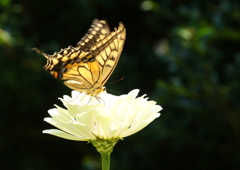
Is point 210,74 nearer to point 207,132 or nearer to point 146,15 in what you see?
point 207,132

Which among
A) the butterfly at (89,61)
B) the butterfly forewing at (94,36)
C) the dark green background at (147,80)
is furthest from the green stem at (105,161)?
the dark green background at (147,80)

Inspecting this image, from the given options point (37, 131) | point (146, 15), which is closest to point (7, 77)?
point (37, 131)

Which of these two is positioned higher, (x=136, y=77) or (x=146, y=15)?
(x=146, y=15)

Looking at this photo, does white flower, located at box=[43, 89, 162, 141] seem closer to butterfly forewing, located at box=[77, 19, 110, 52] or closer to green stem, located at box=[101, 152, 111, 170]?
green stem, located at box=[101, 152, 111, 170]

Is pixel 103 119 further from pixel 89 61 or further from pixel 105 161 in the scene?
pixel 89 61

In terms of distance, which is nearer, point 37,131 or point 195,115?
point 195,115

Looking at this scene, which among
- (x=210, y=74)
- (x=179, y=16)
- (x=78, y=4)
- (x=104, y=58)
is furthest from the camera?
(x=78, y=4)
